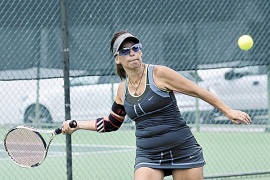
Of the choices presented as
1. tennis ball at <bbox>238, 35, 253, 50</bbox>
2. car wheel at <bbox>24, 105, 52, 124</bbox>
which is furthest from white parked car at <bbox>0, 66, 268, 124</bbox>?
tennis ball at <bbox>238, 35, 253, 50</bbox>

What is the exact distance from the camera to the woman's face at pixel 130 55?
353 cm

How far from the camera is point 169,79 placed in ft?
11.3

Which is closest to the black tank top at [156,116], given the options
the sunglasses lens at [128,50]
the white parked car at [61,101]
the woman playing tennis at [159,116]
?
the woman playing tennis at [159,116]

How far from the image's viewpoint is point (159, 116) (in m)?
3.49

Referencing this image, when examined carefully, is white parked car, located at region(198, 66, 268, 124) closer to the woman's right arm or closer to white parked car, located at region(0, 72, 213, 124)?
white parked car, located at region(0, 72, 213, 124)

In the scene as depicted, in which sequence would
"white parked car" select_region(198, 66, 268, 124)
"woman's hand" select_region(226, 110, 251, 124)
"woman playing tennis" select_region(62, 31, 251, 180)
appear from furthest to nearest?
1. "white parked car" select_region(198, 66, 268, 124)
2. "woman playing tennis" select_region(62, 31, 251, 180)
3. "woman's hand" select_region(226, 110, 251, 124)

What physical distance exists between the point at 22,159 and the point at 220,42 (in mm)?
2931

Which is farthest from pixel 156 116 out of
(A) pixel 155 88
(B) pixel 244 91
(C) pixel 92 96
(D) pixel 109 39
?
(B) pixel 244 91

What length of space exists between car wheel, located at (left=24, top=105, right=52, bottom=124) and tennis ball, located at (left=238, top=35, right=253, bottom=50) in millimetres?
4607

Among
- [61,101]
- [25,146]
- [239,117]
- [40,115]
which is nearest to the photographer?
[239,117]

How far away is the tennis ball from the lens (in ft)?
20.4

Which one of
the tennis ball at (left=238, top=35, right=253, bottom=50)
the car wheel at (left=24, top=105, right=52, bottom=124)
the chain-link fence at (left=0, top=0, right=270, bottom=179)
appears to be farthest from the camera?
the car wheel at (left=24, top=105, right=52, bottom=124)

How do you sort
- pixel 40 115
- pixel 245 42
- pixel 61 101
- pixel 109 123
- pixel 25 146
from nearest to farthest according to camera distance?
pixel 109 123
pixel 25 146
pixel 245 42
pixel 61 101
pixel 40 115

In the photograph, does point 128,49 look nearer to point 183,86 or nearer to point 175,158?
point 183,86
